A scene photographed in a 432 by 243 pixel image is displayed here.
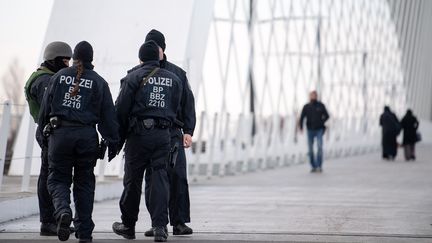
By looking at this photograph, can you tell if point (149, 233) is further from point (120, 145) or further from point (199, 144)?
point (199, 144)

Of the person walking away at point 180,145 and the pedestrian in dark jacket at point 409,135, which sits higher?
the pedestrian in dark jacket at point 409,135

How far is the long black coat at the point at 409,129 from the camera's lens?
86.2ft

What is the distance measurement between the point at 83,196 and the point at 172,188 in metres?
0.98

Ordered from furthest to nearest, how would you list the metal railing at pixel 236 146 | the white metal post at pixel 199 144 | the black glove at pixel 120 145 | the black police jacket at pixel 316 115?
1. the black police jacket at pixel 316 115
2. the white metal post at pixel 199 144
3. the metal railing at pixel 236 146
4. the black glove at pixel 120 145

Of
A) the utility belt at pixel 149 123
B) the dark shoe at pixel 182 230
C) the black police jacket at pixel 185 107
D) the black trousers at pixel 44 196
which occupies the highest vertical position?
the black police jacket at pixel 185 107

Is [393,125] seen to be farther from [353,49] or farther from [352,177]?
[353,49]

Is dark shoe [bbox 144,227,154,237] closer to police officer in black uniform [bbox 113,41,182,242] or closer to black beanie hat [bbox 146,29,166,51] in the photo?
police officer in black uniform [bbox 113,41,182,242]

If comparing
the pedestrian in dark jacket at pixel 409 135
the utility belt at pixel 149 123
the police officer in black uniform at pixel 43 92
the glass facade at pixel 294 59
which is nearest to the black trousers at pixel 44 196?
the police officer in black uniform at pixel 43 92

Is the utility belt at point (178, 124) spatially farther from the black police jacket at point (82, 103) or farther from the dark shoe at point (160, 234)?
the dark shoe at point (160, 234)

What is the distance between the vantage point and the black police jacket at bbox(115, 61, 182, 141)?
7816 mm

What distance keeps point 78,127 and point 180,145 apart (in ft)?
3.58

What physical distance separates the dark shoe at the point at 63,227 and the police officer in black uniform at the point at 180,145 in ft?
4.22

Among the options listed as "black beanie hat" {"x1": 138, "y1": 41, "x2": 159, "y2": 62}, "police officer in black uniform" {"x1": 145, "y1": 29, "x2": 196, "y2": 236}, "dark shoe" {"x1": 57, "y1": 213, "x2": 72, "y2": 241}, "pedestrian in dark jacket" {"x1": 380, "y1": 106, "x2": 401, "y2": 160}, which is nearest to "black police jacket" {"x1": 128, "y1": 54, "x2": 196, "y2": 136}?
"police officer in black uniform" {"x1": 145, "y1": 29, "x2": 196, "y2": 236}

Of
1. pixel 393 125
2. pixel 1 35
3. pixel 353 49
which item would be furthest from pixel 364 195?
pixel 353 49
